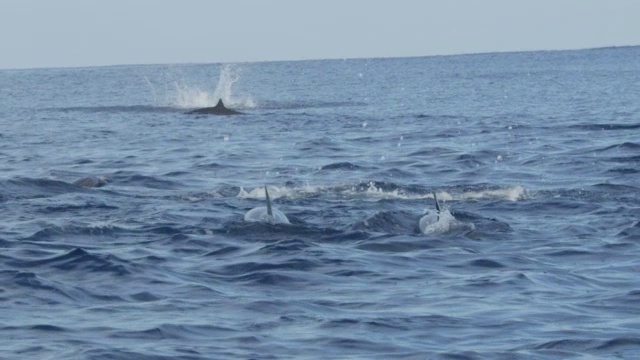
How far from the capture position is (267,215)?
20922mm

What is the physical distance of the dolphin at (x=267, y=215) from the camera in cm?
2069

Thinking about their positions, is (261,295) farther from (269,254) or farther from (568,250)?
(568,250)

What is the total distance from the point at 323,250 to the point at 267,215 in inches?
94.2

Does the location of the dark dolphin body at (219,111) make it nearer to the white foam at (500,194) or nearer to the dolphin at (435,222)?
the white foam at (500,194)

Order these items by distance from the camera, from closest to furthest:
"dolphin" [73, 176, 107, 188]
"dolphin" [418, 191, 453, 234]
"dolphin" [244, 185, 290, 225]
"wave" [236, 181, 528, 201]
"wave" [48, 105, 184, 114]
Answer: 1. "dolphin" [418, 191, 453, 234]
2. "dolphin" [244, 185, 290, 225]
3. "wave" [236, 181, 528, 201]
4. "dolphin" [73, 176, 107, 188]
5. "wave" [48, 105, 184, 114]

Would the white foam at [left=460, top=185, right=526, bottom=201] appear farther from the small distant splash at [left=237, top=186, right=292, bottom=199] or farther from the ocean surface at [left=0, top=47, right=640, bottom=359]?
the small distant splash at [left=237, top=186, right=292, bottom=199]

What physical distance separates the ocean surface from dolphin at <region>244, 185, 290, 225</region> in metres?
0.19

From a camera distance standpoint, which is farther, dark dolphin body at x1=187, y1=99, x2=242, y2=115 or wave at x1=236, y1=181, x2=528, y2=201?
dark dolphin body at x1=187, y1=99, x2=242, y2=115

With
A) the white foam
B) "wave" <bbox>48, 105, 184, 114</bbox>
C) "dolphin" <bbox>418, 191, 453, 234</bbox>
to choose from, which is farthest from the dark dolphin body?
"dolphin" <bbox>418, 191, 453, 234</bbox>

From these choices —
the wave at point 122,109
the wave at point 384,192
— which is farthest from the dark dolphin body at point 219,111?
the wave at point 384,192

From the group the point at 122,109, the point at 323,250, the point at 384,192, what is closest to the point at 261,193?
the point at 384,192

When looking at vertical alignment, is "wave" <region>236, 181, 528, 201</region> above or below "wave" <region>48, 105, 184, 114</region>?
below

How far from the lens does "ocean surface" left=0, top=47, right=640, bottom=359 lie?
13.1m

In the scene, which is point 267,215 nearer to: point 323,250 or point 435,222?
point 323,250
